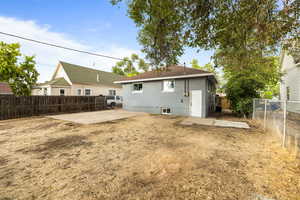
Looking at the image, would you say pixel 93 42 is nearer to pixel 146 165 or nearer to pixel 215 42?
pixel 215 42

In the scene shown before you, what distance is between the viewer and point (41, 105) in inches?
375

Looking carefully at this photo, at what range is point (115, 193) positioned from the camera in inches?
73.9

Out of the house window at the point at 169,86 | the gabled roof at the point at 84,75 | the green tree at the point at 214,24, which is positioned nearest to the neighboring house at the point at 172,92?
the house window at the point at 169,86

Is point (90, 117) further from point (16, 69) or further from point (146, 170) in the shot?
point (16, 69)

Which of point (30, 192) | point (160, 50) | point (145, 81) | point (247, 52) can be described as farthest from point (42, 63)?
point (247, 52)

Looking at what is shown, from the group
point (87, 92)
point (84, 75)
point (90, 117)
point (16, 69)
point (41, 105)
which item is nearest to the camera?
point (90, 117)

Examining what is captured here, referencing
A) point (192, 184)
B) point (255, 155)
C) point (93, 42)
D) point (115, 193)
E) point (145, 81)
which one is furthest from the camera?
point (93, 42)

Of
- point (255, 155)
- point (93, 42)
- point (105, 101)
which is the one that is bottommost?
point (255, 155)

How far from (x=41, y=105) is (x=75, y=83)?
839 cm

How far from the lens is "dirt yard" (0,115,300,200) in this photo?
1.89m

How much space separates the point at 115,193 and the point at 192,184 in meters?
1.29

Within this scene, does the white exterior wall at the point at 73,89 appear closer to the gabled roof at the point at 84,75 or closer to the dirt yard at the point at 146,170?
the gabled roof at the point at 84,75

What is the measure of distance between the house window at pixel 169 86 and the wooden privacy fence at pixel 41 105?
791 cm

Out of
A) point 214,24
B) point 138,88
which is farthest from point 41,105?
point 214,24
